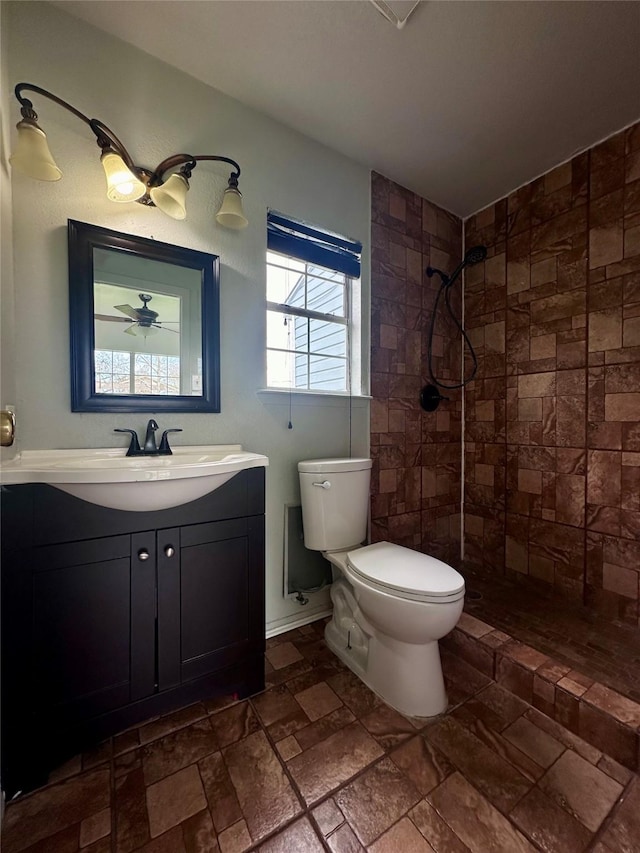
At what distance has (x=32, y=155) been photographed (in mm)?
1027

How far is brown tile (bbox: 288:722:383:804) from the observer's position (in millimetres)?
969

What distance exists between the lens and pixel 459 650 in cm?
149

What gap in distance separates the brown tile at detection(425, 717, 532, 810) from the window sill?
1.35 m

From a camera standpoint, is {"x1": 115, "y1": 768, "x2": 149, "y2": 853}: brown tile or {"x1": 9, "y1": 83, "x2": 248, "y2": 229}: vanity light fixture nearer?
{"x1": 115, "y1": 768, "x2": 149, "y2": 853}: brown tile

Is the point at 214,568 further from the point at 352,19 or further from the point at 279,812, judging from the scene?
the point at 352,19

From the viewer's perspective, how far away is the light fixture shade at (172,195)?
1.25 meters

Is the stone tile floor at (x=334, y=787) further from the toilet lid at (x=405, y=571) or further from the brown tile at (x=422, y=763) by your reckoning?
the toilet lid at (x=405, y=571)

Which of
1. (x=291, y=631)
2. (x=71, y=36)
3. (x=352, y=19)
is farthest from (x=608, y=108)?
(x=291, y=631)

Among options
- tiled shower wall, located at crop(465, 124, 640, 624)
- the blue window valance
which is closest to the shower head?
tiled shower wall, located at crop(465, 124, 640, 624)

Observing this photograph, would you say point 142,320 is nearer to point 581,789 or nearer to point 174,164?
point 174,164

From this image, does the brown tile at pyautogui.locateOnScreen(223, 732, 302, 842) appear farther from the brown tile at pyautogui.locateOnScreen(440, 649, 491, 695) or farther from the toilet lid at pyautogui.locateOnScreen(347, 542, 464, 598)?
the brown tile at pyautogui.locateOnScreen(440, 649, 491, 695)

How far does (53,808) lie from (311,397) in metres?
1.57

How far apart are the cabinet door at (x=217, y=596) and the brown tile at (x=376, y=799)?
1.60ft

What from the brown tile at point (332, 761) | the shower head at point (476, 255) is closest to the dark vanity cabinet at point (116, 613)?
the brown tile at point (332, 761)
